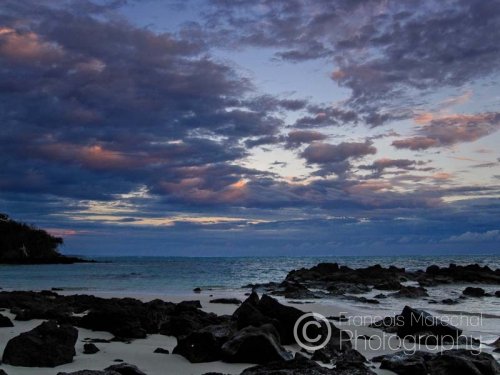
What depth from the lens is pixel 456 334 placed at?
1438cm

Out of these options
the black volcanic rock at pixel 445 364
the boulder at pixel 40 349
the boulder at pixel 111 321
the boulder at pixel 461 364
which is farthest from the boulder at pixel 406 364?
the boulder at pixel 111 321

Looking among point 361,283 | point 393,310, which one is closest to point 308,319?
point 393,310

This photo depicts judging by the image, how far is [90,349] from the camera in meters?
11.2

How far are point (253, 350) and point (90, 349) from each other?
3.71 m

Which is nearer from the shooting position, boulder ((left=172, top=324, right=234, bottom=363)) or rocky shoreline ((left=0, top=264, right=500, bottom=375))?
rocky shoreline ((left=0, top=264, right=500, bottom=375))

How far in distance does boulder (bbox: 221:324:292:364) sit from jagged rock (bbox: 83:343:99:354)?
2947 mm

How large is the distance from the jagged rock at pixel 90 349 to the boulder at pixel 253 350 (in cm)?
295

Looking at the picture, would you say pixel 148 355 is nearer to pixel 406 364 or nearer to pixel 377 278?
pixel 406 364

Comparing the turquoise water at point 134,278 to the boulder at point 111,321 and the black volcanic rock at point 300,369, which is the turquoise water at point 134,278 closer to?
the boulder at point 111,321

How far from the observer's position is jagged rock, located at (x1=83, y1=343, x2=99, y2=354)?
11094 mm

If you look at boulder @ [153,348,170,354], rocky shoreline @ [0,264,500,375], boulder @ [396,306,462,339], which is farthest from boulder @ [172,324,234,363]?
boulder @ [396,306,462,339]
